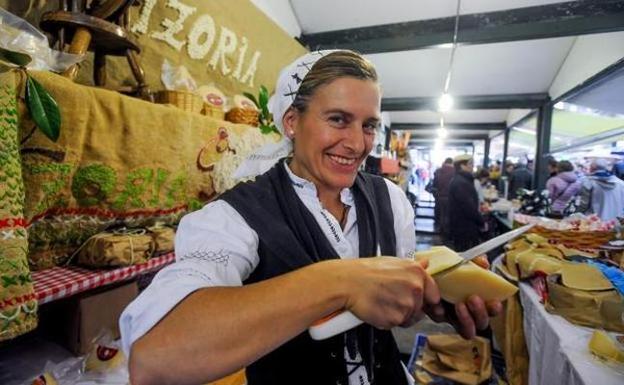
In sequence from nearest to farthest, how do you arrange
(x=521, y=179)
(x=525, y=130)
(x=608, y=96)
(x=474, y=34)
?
1. (x=474, y=34)
2. (x=608, y=96)
3. (x=521, y=179)
4. (x=525, y=130)

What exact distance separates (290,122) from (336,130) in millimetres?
203

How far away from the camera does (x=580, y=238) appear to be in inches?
94.1

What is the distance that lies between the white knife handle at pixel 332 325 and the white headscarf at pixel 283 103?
0.66m

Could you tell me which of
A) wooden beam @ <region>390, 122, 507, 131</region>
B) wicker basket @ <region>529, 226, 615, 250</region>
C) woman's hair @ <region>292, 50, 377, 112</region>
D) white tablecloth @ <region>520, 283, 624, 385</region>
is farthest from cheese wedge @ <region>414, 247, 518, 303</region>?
wooden beam @ <region>390, 122, 507, 131</region>

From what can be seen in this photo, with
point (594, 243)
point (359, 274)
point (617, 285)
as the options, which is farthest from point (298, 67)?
point (594, 243)

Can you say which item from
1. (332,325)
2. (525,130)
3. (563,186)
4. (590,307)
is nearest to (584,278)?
(590,307)

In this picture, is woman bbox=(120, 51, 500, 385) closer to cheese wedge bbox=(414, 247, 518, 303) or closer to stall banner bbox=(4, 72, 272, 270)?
cheese wedge bbox=(414, 247, 518, 303)

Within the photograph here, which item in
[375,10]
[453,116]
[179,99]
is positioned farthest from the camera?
[453,116]

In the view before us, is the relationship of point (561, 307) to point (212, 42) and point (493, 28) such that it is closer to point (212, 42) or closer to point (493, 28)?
point (212, 42)

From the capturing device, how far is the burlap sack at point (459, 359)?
202 cm

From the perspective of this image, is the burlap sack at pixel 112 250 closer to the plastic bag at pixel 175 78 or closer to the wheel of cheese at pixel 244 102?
the plastic bag at pixel 175 78

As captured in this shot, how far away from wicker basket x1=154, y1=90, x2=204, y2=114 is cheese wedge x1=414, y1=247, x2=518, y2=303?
1.50 metres

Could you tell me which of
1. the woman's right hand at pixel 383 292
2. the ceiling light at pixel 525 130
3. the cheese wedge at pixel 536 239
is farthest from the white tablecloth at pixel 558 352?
the ceiling light at pixel 525 130

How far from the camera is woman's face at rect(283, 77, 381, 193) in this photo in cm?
96
